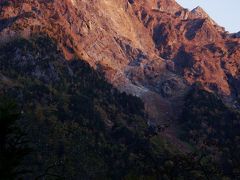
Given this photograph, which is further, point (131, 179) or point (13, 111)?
point (131, 179)

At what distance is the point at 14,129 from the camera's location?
29750 millimetres

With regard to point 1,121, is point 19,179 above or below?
below

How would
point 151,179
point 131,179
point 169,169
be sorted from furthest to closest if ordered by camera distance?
point 169,169, point 151,179, point 131,179

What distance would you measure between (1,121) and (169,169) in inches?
2068

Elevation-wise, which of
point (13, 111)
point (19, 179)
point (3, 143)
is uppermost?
point (13, 111)

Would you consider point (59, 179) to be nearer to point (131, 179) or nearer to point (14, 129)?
point (14, 129)

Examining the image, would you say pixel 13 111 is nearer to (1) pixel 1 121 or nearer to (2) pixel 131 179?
(1) pixel 1 121

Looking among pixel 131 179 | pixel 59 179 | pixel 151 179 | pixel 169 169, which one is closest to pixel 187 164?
pixel 169 169

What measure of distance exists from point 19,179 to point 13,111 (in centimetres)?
438

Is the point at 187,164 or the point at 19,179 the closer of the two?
the point at 19,179

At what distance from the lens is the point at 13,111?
1211 inches

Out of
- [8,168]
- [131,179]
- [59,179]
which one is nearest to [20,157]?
[8,168]

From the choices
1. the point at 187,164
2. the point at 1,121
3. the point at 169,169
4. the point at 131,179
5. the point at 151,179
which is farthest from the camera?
the point at 187,164

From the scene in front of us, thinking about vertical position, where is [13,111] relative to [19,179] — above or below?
above
